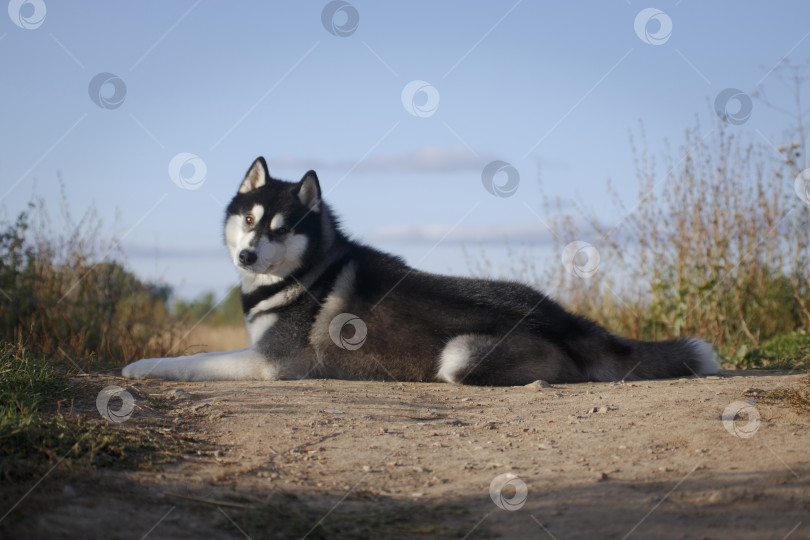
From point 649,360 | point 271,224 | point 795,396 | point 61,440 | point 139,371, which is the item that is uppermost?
point 271,224

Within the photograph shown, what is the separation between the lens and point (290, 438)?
4301 mm

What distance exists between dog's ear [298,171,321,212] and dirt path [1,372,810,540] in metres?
1.89

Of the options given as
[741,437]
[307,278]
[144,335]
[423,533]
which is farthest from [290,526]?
[144,335]

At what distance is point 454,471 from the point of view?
3.79 m

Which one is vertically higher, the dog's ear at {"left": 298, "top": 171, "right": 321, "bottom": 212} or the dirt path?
the dog's ear at {"left": 298, "top": 171, "right": 321, "bottom": 212}

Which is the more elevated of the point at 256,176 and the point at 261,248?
the point at 256,176

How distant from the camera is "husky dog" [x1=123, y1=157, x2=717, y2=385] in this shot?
19.9ft

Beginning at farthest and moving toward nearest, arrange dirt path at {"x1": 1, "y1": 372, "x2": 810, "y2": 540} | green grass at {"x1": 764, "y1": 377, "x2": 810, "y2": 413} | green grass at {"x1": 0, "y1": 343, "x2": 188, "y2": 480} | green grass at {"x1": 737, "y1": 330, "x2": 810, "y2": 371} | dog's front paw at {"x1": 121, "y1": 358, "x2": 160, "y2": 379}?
green grass at {"x1": 737, "y1": 330, "x2": 810, "y2": 371}
dog's front paw at {"x1": 121, "y1": 358, "x2": 160, "y2": 379}
green grass at {"x1": 764, "y1": 377, "x2": 810, "y2": 413}
green grass at {"x1": 0, "y1": 343, "x2": 188, "y2": 480}
dirt path at {"x1": 1, "y1": 372, "x2": 810, "y2": 540}

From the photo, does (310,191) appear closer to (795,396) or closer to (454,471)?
(454,471)

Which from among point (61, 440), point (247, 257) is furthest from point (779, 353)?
point (61, 440)

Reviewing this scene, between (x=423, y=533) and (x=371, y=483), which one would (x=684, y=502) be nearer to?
(x=423, y=533)

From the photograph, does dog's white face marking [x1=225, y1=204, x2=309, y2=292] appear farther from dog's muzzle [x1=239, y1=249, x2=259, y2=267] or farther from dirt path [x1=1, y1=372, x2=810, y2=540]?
dirt path [x1=1, y1=372, x2=810, y2=540]

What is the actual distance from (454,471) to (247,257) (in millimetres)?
3094

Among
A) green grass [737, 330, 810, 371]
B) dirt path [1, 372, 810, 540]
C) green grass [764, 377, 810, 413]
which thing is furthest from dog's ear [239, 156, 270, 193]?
green grass [737, 330, 810, 371]
